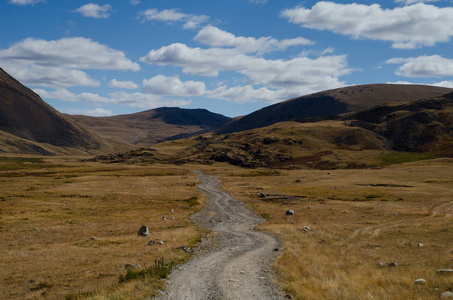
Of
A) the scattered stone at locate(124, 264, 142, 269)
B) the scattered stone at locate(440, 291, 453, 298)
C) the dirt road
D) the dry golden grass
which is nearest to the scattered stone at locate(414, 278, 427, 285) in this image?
the dry golden grass

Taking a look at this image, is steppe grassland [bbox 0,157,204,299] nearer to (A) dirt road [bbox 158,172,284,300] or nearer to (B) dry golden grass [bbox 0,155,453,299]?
(B) dry golden grass [bbox 0,155,453,299]

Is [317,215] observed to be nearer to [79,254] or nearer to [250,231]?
[250,231]

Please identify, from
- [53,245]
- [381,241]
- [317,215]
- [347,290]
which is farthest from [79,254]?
[317,215]

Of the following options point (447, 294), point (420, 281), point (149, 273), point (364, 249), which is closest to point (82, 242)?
point (149, 273)

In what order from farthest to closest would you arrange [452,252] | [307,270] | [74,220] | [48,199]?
[48,199]
[74,220]
[452,252]
[307,270]

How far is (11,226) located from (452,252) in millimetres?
47330

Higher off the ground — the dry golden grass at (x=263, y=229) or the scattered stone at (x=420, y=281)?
the scattered stone at (x=420, y=281)

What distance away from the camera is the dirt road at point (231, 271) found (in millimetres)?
17766

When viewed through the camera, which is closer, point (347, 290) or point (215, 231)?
point (347, 290)

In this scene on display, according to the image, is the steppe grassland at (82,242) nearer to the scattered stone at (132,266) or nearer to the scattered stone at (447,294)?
the scattered stone at (132,266)

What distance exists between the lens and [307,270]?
22.0m

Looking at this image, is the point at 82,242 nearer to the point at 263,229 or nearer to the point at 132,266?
the point at 132,266

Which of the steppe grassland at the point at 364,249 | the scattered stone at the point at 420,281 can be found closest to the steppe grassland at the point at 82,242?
the steppe grassland at the point at 364,249

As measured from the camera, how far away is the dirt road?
17.8 metres
